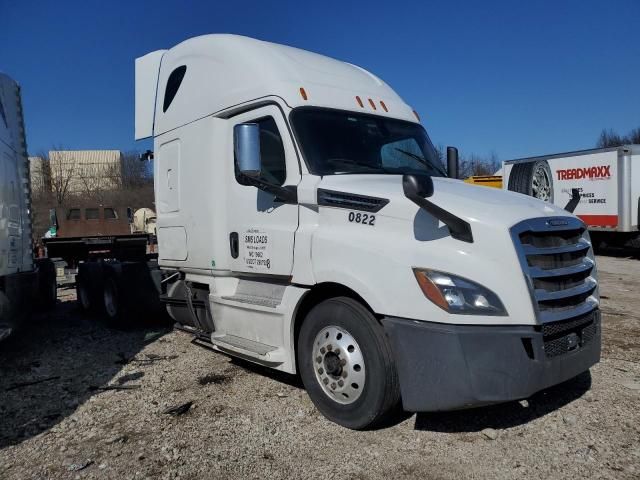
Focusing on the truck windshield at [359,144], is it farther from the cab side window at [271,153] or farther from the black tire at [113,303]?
the black tire at [113,303]

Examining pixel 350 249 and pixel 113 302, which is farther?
pixel 113 302

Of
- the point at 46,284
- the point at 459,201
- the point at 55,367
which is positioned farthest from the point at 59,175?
the point at 459,201

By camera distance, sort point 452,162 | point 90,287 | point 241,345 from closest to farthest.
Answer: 1. point 241,345
2. point 452,162
3. point 90,287

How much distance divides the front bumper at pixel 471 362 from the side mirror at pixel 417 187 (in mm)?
857

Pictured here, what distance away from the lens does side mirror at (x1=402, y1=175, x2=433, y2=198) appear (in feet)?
11.4

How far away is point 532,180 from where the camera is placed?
19.4ft

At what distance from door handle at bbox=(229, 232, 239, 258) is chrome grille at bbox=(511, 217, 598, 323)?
9.05 ft

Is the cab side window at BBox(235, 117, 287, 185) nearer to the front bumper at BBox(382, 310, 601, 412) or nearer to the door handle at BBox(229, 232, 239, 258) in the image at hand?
the door handle at BBox(229, 232, 239, 258)

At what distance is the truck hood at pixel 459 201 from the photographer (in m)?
3.49

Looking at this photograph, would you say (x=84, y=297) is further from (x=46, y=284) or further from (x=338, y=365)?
(x=338, y=365)

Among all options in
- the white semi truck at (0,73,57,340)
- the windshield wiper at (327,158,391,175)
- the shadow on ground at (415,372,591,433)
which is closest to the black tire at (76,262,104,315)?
the white semi truck at (0,73,57,340)

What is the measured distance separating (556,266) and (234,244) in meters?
2.97

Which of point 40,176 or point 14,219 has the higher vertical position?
point 40,176

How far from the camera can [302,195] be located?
430cm
